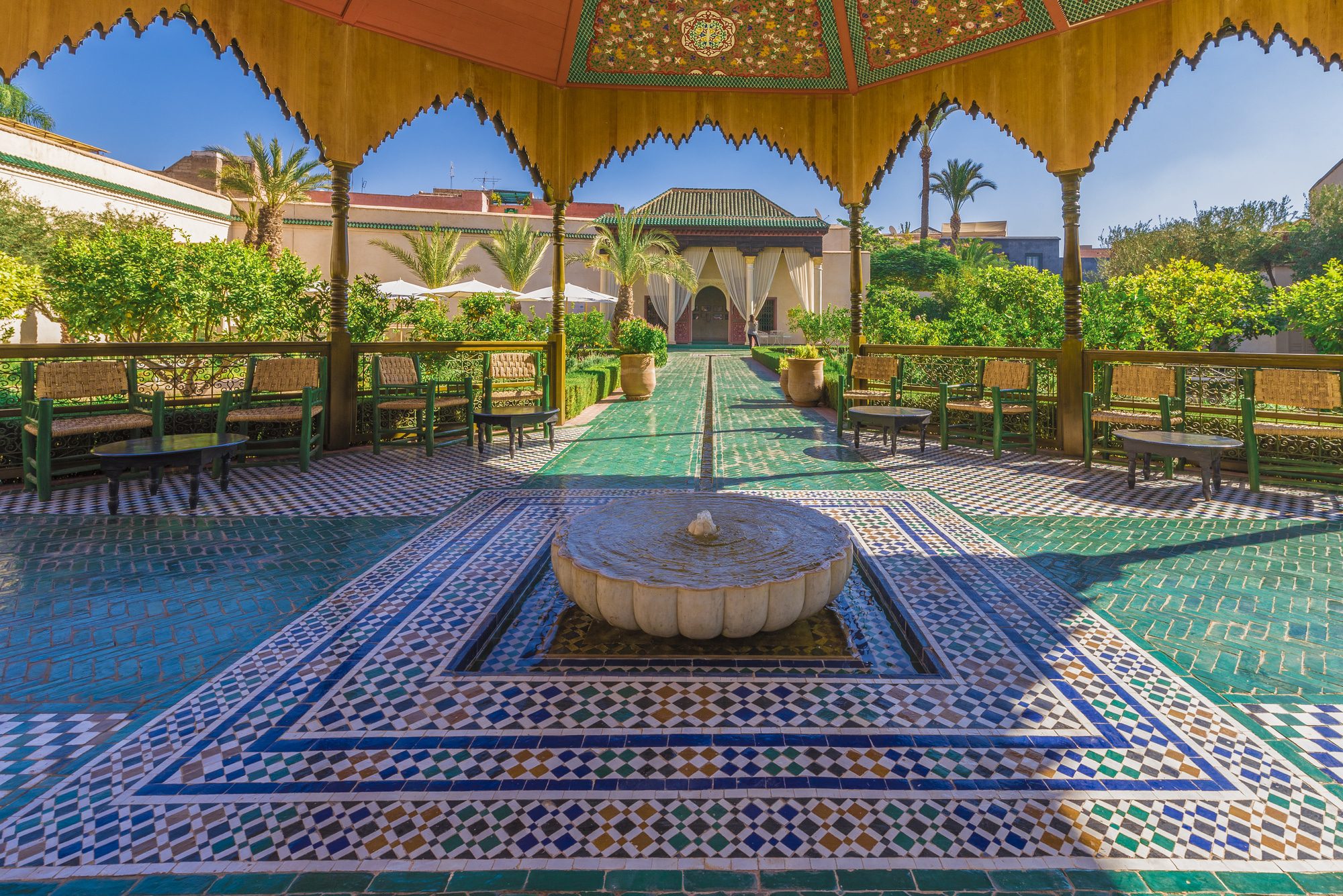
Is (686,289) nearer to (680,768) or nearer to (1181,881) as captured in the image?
(680,768)

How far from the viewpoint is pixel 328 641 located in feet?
9.39

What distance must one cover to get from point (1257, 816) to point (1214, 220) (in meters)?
27.3

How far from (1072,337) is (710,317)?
26.1 m

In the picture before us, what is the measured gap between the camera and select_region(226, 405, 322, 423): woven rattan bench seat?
611 cm

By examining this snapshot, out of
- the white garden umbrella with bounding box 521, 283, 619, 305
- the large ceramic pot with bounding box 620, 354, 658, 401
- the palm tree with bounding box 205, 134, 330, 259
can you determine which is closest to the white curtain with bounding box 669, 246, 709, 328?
the white garden umbrella with bounding box 521, 283, 619, 305

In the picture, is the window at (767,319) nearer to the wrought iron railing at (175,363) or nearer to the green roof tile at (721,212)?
the green roof tile at (721,212)

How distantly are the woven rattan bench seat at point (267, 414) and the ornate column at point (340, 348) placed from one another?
0.75m

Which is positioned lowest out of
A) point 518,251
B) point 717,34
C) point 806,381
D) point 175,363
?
point 175,363

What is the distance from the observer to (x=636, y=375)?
1312 cm

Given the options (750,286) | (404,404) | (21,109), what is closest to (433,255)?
(750,286)

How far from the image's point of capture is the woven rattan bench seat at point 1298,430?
5.13 m

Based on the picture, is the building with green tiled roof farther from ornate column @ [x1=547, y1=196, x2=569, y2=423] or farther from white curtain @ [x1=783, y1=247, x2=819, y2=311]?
ornate column @ [x1=547, y1=196, x2=569, y2=423]

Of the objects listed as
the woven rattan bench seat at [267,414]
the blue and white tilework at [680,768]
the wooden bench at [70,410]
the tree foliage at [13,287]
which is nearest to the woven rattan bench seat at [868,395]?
the blue and white tilework at [680,768]

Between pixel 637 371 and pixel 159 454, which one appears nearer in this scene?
pixel 159 454
